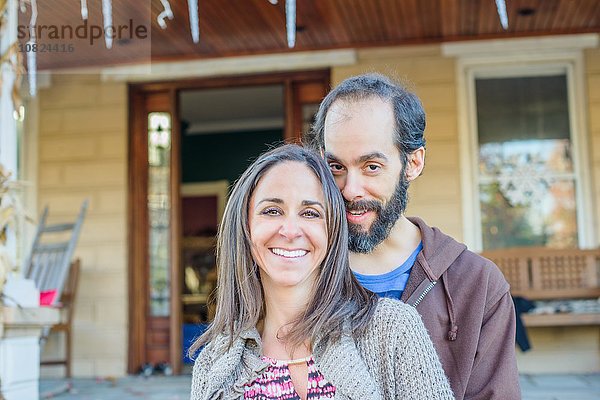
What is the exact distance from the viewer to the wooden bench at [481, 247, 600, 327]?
585 cm

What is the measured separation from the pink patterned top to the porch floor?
341cm

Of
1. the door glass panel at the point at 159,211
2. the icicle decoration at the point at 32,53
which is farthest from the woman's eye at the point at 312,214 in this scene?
the door glass panel at the point at 159,211

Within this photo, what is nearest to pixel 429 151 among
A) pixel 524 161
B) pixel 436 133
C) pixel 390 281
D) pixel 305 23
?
pixel 436 133

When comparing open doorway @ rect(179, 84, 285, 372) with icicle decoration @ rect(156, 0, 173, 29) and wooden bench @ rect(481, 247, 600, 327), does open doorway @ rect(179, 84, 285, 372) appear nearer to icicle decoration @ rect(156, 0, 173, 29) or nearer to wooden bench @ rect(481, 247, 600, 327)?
wooden bench @ rect(481, 247, 600, 327)

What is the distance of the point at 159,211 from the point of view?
6625 millimetres

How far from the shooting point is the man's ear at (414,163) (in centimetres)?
188

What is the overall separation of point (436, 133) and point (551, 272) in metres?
1.32

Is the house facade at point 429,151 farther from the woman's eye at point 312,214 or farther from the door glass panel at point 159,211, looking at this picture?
the woman's eye at point 312,214

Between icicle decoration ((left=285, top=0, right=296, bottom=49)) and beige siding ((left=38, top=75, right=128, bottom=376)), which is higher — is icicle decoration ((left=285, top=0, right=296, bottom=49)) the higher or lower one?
the higher one

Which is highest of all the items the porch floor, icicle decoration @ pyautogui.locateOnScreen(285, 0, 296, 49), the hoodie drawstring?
icicle decoration @ pyautogui.locateOnScreen(285, 0, 296, 49)

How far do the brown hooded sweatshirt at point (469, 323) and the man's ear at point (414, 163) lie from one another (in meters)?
0.22

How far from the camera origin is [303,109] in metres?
6.52

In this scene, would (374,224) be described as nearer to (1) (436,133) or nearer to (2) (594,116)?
(1) (436,133)

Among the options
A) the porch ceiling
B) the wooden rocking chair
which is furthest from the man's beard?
the wooden rocking chair
